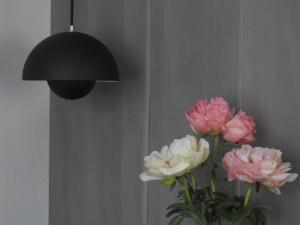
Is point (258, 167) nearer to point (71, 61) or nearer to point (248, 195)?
point (248, 195)

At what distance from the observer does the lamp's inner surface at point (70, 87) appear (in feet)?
6.15

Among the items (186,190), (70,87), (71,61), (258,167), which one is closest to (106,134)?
(70,87)

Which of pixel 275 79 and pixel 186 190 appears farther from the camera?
pixel 275 79

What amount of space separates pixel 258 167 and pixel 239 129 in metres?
0.12

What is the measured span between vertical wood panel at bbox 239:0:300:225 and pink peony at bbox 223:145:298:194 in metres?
0.22

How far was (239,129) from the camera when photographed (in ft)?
4.03

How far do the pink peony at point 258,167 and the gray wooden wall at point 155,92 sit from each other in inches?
9.0

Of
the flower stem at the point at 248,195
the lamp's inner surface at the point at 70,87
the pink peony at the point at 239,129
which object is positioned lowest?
the flower stem at the point at 248,195

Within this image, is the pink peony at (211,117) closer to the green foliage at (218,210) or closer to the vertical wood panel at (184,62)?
the green foliage at (218,210)

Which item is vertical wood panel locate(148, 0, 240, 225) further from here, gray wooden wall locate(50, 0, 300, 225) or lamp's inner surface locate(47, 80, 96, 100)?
lamp's inner surface locate(47, 80, 96, 100)

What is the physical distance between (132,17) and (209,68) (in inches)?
21.1

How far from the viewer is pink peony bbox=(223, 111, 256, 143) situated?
1.23 m

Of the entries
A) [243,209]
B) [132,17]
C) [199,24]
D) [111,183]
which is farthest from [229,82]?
[111,183]

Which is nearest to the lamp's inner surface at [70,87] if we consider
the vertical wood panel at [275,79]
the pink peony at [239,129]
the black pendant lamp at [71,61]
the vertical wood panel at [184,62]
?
the black pendant lamp at [71,61]
